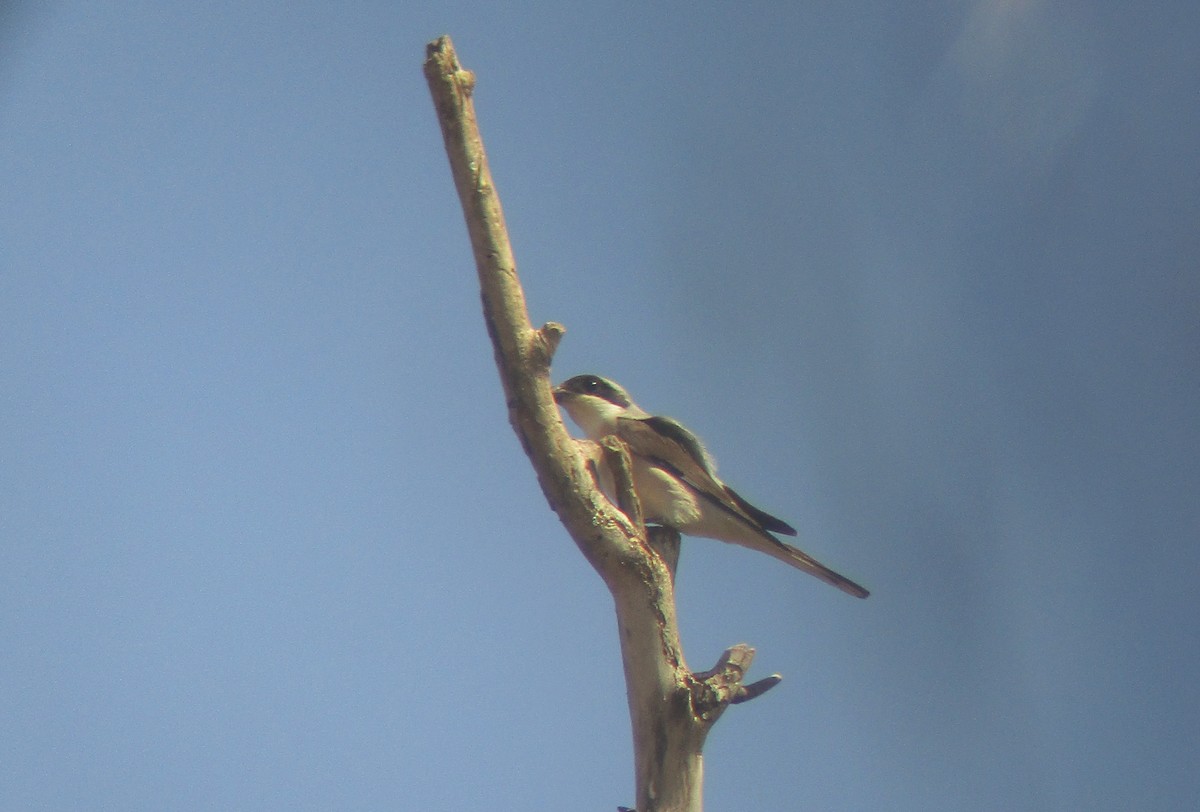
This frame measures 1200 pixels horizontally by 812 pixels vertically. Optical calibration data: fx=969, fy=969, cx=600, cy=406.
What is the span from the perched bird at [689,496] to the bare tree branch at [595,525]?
729mm

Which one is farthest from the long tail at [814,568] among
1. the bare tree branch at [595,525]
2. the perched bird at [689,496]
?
the bare tree branch at [595,525]

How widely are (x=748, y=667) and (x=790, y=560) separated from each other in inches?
37.5

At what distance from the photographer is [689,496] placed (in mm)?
3936

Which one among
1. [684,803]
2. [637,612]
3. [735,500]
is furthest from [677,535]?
[684,803]

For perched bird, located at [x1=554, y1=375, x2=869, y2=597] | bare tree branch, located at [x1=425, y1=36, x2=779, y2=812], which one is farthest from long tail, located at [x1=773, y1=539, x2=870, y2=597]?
bare tree branch, located at [x1=425, y1=36, x2=779, y2=812]

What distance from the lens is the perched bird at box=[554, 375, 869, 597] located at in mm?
3922

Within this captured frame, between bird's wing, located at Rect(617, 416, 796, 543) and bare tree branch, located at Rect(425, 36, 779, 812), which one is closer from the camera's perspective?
bare tree branch, located at Rect(425, 36, 779, 812)

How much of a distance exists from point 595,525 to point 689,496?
94cm

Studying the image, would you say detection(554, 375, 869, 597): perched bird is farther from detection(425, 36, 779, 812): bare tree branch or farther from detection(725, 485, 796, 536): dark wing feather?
detection(425, 36, 779, 812): bare tree branch

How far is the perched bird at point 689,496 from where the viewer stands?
3.92 metres

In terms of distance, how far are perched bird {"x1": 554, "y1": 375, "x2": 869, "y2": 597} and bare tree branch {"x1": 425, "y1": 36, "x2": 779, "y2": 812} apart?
73 centimetres

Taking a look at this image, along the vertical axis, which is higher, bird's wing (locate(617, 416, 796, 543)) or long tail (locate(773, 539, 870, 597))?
bird's wing (locate(617, 416, 796, 543))

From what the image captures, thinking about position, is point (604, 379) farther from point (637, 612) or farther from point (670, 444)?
point (637, 612)

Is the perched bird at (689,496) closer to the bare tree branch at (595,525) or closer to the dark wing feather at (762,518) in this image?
the dark wing feather at (762,518)
